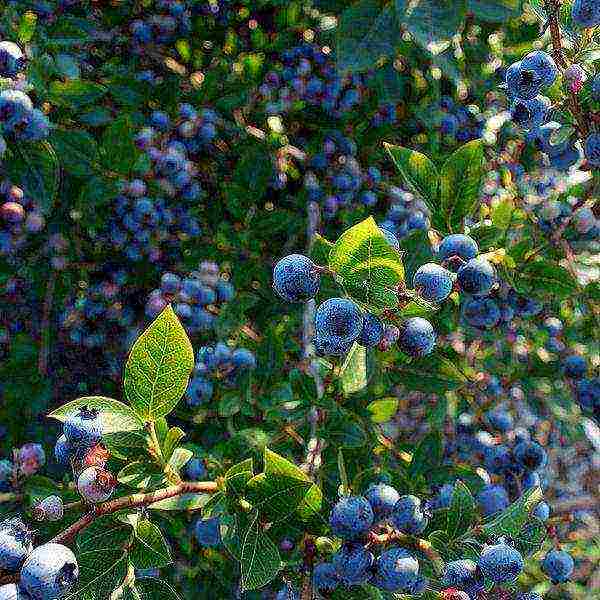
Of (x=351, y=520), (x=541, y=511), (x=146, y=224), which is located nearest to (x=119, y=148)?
(x=146, y=224)

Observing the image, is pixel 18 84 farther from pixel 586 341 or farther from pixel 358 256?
pixel 586 341

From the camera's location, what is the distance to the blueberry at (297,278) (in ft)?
3.59

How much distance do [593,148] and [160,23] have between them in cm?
165

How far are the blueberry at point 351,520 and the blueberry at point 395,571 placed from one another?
5 cm

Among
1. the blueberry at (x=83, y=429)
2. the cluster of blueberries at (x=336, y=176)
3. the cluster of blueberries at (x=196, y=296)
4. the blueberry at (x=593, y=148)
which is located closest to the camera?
the blueberry at (x=83, y=429)

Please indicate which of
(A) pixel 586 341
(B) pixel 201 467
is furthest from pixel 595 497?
(B) pixel 201 467

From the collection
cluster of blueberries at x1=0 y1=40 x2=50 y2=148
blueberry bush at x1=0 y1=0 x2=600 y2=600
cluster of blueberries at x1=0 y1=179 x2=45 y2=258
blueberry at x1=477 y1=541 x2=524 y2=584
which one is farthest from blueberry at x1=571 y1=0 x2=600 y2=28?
cluster of blueberries at x1=0 y1=179 x2=45 y2=258

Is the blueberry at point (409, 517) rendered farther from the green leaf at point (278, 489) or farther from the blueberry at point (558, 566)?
the blueberry at point (558, 566)

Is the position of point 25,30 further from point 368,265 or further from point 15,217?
point 368,265

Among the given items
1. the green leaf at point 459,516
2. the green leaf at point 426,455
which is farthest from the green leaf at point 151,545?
the green leaf at point 426,455

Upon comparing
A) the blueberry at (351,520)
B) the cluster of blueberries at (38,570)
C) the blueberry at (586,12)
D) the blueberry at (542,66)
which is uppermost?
the blueberry at (586,12)

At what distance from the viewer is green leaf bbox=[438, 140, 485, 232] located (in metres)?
1.42

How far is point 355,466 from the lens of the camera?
1670mm

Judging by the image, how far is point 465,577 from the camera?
1141 mm
